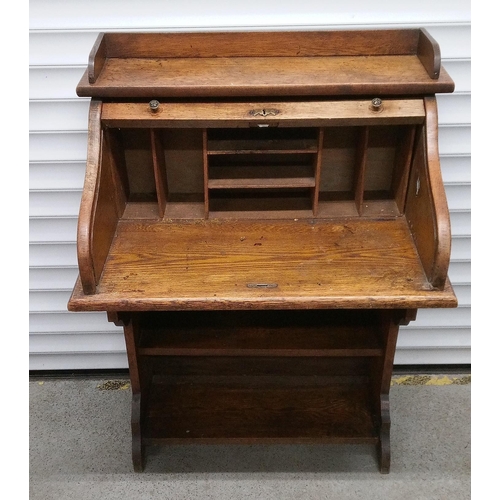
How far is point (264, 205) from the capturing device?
2.03m

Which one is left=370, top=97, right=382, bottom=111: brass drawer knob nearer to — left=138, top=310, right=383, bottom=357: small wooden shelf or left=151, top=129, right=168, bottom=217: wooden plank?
left=151, top=129, right=168, bottom=217: wooden plank

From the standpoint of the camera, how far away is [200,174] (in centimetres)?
205

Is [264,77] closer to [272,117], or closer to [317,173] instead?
[272,117]

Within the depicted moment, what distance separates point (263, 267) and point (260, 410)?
2.67 feet

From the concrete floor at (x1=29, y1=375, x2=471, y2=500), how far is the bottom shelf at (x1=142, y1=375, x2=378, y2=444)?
16 centimetres

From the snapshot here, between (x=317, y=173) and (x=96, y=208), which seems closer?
(x=96, y=208)

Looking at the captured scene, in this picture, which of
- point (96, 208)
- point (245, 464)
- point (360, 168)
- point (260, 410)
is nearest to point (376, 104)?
point (360, 168)

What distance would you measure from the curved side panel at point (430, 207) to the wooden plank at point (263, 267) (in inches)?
1.7

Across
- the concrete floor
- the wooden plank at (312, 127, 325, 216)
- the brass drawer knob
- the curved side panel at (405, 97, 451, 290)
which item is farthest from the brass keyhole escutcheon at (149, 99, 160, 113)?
the concrete floor

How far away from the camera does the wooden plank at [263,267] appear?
1652 mm

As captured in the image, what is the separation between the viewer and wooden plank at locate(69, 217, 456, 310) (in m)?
1.65

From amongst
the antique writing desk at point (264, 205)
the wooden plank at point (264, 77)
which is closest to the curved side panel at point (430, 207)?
the antique writing desk at point (264, 205)

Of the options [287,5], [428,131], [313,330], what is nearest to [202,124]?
[287,5]

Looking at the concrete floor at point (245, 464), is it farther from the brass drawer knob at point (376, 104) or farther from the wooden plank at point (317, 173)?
the brass drawer knob at point (376, 104)
